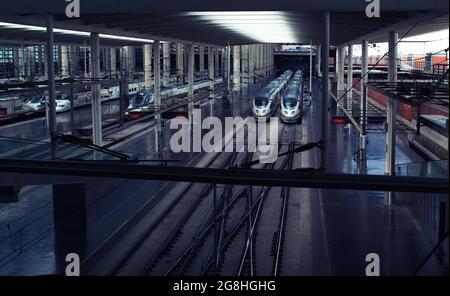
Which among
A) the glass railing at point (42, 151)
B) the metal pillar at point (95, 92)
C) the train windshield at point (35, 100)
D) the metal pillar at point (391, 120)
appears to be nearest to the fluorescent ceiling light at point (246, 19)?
the metal pillar at point (391, 120)

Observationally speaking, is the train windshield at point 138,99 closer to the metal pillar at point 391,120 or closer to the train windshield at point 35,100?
the train windshield at point 35,100

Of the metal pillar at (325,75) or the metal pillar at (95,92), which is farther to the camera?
the metal pillar at (95,92)

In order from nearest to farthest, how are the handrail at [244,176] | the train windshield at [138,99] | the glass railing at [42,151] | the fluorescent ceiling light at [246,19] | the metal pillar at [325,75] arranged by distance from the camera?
1. the handrail at [244,176]
2. the metal pillar at [325,75]
3. the glass railing at [42,151]
4. the fluorescent ceiling light at [246,19]
5. the train windshield at [138,99]

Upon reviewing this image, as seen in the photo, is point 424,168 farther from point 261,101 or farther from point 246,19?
point 261,101

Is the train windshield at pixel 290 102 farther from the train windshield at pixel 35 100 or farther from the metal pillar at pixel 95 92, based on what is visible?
the metal pillar at pixel 95 92

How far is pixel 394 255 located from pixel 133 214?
220 inches

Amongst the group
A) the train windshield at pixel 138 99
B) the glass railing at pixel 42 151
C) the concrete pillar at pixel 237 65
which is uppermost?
the concrete pillar at pixel 237 65

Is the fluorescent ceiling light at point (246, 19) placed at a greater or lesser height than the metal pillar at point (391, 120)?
greater

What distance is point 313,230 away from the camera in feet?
37.1

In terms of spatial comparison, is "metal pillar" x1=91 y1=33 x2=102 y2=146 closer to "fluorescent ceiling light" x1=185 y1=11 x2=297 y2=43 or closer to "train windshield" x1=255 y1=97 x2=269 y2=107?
"fluorescent ceiling light" x1=185 y1=11 x2=297 y2=43

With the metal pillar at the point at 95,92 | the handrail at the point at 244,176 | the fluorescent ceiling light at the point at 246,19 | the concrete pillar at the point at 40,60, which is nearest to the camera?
the handrail at the point at 244,176

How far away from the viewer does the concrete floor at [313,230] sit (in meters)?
9.26

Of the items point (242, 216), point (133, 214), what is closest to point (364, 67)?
point (242, 216)

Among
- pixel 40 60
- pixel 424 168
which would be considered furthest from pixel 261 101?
pixel 424 168
